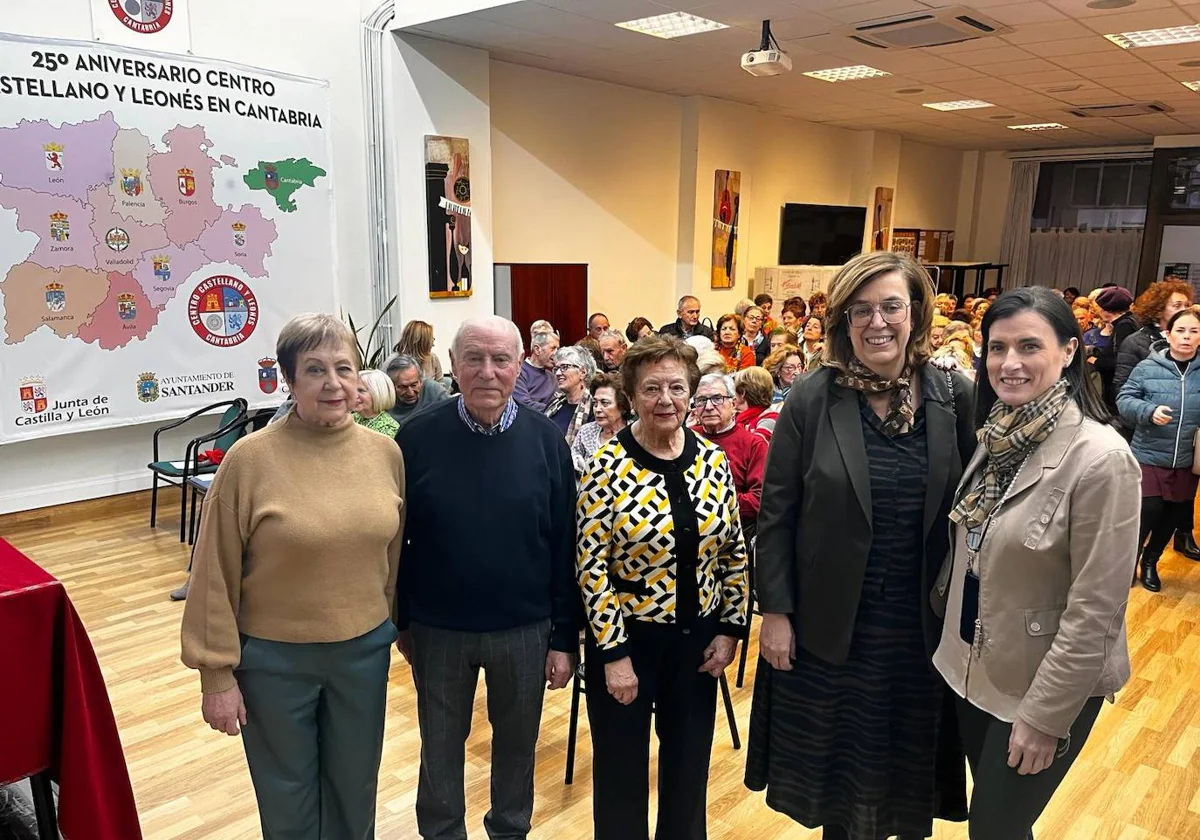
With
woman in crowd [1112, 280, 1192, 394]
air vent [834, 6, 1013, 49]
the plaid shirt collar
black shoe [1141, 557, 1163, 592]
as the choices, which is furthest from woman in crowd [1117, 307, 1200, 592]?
the plaid shirt collar

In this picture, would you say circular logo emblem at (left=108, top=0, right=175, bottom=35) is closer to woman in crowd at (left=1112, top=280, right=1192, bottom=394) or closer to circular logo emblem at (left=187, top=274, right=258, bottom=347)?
circular logo emblem at (left=187, top=274, right=258, bottom=347)

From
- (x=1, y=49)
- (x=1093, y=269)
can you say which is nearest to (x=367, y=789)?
(x=1, y=49)

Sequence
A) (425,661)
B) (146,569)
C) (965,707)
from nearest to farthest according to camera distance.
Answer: (965,707)
(425,661)
(146,569)

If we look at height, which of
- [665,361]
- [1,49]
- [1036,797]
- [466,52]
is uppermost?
[466,52]

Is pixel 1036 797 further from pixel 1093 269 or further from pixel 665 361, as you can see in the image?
pixel 1093 269

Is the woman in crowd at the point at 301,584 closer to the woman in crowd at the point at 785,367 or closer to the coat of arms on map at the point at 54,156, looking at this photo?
the woman in crowd at the point at 785,367

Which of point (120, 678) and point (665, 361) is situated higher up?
point (665, 361)

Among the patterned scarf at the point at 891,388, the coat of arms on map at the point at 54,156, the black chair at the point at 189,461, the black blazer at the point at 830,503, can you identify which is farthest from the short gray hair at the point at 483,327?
the coat of arms on map at the point at 54,156

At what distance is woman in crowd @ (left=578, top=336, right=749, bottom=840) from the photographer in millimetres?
1903

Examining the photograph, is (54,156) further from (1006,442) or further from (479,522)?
(1006,442)

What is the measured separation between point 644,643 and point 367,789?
0.78 m

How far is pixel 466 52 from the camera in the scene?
7051 millimetres

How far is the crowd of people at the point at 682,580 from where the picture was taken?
65.4 inches

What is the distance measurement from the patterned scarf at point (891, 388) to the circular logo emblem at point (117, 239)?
533cm
